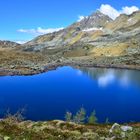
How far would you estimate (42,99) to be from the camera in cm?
12631

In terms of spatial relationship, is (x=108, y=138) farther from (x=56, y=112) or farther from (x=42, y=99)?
(x=42, y=99)

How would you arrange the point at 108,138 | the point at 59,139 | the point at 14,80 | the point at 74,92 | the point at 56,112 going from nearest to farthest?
1. the point at 59,139
2. the point at 108,138
3. the point at 56,112
4. the point at 74,92
5. the point at 14,80

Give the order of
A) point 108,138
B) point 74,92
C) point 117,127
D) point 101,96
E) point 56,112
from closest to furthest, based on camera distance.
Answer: point 108,138 < point 117,127 < point 56,112 < point 101,96 < point 74,92

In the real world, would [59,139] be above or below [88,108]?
above

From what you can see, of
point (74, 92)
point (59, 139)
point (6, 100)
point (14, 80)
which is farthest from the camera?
point (14, 80)

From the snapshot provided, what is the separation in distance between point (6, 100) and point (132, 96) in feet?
172

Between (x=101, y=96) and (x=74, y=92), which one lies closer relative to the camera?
(x=101, y=96)

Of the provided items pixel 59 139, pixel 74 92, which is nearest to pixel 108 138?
pixel 59 139

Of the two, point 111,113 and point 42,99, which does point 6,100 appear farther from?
point 111,113

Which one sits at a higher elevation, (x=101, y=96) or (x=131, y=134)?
(x=131, y=134)

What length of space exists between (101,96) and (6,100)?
3961 centimetres

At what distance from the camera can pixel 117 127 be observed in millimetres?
42062

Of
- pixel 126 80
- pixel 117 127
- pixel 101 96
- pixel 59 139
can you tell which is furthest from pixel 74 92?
pixel 59 139

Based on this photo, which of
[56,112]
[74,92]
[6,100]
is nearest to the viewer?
[56,112]
